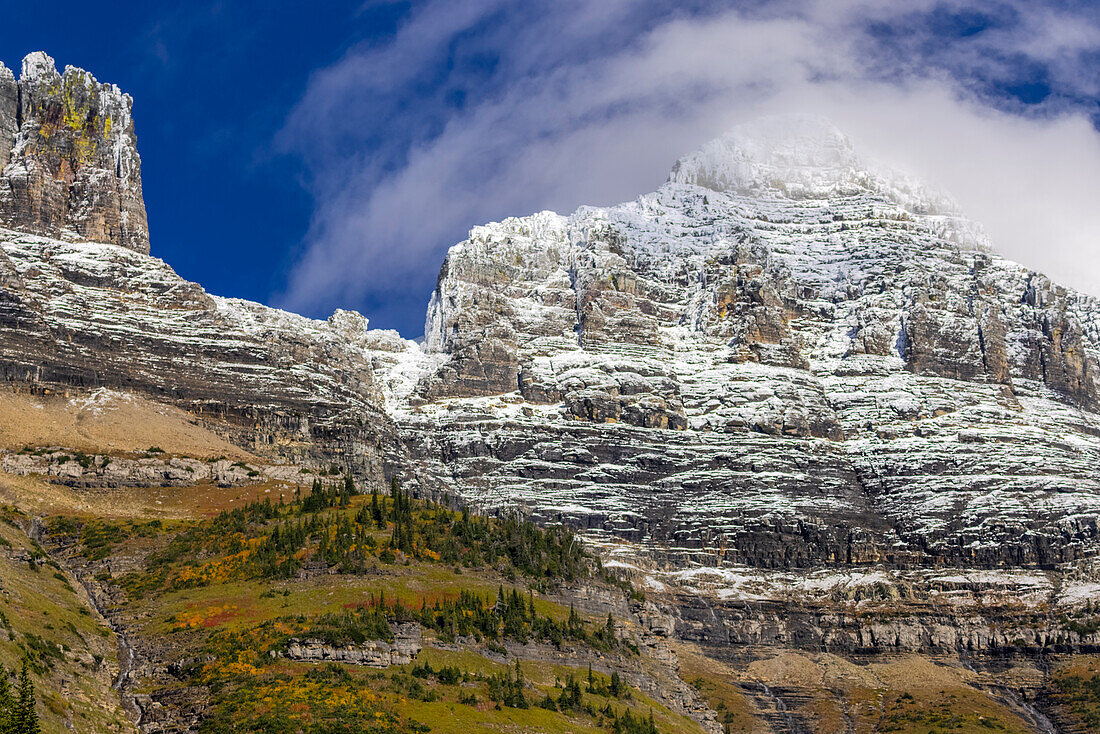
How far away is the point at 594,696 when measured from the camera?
407 feet

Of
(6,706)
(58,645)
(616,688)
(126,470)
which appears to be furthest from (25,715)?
(126,470)

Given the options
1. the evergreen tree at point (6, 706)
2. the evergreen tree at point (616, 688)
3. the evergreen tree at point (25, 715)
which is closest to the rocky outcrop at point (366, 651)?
the evergreen tree at point (616, 688)

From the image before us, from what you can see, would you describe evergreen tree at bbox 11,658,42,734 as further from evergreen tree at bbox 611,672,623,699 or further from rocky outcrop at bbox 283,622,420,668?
evergreen tree at bbox 611,672,623,699

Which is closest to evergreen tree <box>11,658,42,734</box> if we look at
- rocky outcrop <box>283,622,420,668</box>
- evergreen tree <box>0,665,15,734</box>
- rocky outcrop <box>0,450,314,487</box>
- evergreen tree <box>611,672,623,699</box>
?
evergreen tree <box>0,665,15,734</box>

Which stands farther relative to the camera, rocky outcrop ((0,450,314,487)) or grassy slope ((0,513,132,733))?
rocky outcrop ((0,450,314,487))

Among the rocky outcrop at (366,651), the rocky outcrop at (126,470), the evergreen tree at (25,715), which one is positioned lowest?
the evergreen tree at (25,715)

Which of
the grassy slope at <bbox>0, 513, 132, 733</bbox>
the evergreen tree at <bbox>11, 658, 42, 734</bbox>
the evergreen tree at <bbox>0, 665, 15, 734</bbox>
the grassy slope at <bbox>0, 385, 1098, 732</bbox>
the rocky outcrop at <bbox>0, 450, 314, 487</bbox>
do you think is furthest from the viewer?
the rocky outcrop at <bbox>0, 450, 314, 487</bbox>

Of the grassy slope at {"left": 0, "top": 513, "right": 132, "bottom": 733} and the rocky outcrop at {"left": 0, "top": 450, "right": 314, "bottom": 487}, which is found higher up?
the rocky outcrop at {"left": 0, "top": 450, "right": 314, "bottom": 487}

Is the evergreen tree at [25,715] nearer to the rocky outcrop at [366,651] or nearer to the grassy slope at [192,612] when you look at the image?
the grassy slope at [192,612]

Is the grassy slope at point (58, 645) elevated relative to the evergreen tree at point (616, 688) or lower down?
elevated

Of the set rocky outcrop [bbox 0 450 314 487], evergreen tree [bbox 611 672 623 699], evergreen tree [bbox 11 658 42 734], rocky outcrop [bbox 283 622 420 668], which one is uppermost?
rocky outcrop [bbox 0 450 314 487]

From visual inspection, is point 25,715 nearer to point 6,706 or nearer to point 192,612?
point 6,706

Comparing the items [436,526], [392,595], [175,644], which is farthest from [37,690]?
[436,526]

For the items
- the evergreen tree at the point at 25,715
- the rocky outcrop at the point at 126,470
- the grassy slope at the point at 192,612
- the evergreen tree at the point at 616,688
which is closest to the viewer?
the evergreen tree at the point at 25,715
